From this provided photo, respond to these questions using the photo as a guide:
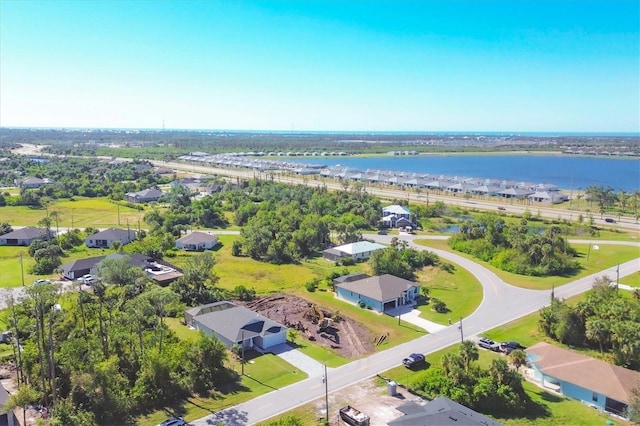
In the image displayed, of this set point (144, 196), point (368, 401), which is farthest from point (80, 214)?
point (368, 401)

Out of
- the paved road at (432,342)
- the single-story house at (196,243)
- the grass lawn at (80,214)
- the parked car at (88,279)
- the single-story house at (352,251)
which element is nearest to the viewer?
the paved road at (432,342)

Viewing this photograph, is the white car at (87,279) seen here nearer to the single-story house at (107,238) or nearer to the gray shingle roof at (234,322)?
the single-story house at (107,238)

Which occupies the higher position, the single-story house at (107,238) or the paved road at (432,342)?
the single-story house at (107,238)

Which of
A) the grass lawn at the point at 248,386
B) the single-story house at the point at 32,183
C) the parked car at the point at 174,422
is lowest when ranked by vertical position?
the grass lawn at the point at 248,386

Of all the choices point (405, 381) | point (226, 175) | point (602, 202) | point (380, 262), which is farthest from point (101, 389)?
point (226, 175)

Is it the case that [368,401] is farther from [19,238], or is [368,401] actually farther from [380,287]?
[19,238]

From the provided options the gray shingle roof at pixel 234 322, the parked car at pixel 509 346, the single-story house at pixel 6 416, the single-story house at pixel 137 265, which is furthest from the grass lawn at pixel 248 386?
the single-story house at pixel 137 265
